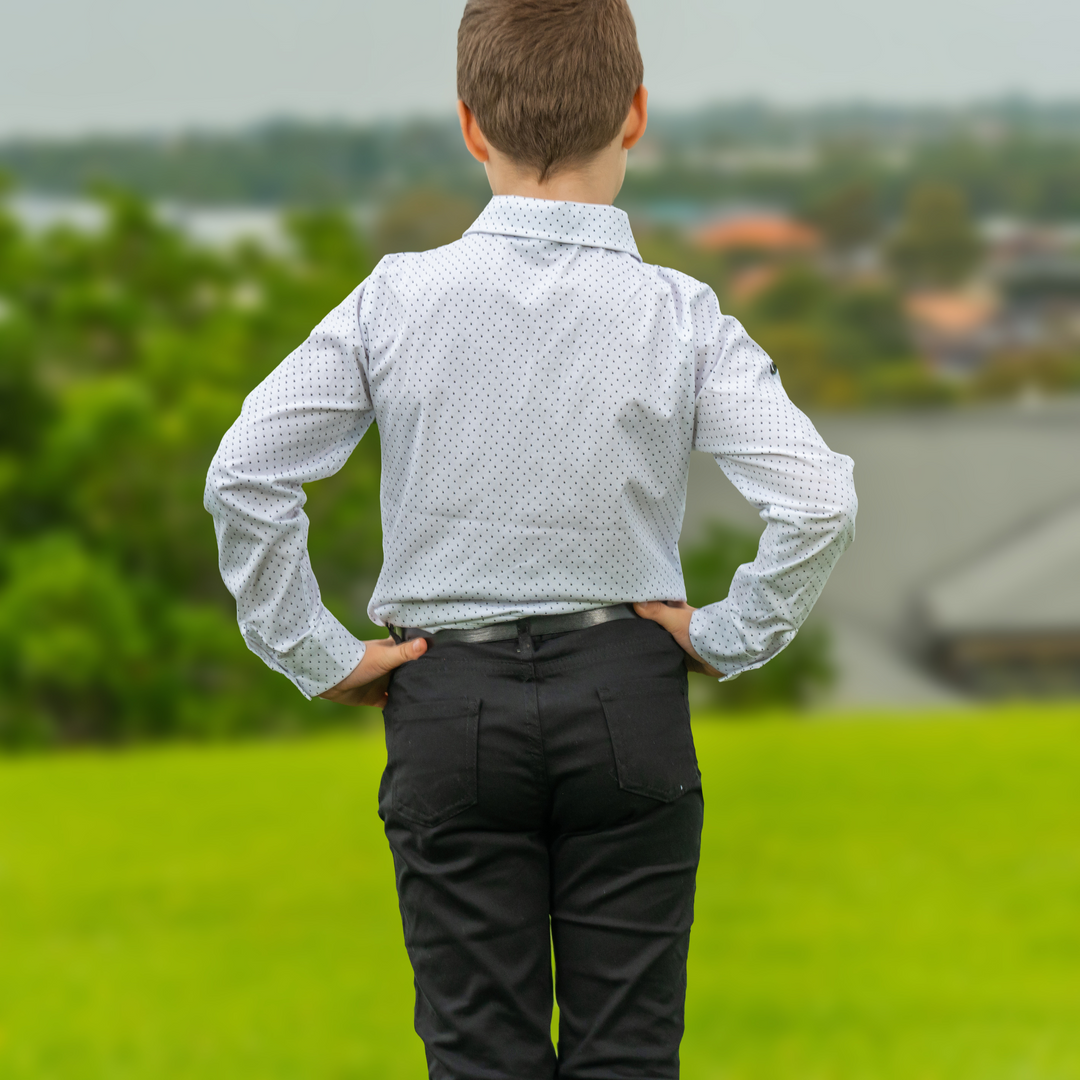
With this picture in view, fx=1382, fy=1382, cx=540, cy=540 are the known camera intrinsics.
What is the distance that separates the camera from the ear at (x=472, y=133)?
1.24m

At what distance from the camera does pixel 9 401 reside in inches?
251

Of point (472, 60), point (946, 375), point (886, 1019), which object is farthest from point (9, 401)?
point (472, 60)

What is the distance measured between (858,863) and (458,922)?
339 centimetres

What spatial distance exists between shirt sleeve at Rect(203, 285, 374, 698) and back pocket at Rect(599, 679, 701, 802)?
29 cm

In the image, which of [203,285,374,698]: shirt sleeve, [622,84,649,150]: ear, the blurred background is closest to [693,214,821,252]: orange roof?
the blurred background

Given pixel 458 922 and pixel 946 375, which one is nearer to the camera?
pixel 458 922

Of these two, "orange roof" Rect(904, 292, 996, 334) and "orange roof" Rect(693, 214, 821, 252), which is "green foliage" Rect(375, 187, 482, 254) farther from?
"orange roof" Rect(904, 292, 996, 334)

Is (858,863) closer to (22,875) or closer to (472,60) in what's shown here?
(22,875)

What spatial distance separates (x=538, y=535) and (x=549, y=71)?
399 millimetres

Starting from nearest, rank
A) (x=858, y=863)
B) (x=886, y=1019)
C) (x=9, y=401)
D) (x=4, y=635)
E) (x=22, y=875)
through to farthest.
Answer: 1. (x=886, y=1019)
2. (x=22, y=875)
3. (x=858, y=863)
4. (x=4, y=635)
5. (x=9, y=401)

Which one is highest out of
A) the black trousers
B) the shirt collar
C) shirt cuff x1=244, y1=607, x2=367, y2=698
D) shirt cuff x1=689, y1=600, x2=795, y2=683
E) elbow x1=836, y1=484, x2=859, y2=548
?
the shirt collar

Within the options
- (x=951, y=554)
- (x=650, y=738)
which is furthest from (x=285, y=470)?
(x=951, y=554)

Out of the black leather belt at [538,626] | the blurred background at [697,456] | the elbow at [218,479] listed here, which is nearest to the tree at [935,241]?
the blurred background at [697,456]

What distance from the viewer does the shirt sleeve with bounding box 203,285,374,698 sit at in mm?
1213
